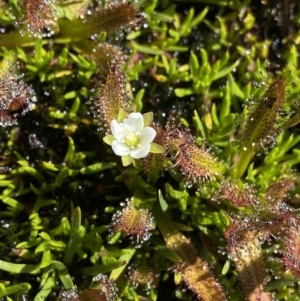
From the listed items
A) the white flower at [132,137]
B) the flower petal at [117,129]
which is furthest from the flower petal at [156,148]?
the flower petal at [117,129]

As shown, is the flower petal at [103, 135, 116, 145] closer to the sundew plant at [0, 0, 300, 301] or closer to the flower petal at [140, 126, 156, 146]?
the sundew plant at [0, 0, 300, 301]

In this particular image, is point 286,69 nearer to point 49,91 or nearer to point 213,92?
point 213,92

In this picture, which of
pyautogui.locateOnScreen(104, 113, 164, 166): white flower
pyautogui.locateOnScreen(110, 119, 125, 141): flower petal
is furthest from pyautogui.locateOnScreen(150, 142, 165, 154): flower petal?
pyautogui.locateOnScreen(110, 119, 125, 141): flower petal

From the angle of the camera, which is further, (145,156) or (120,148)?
(145,156)

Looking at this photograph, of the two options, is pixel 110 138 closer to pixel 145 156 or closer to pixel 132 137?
pixel 132 137

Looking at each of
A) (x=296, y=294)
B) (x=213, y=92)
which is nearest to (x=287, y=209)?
(x=296, y=294)

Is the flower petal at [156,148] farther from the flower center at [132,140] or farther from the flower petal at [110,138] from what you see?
the flower petal at [110,138]

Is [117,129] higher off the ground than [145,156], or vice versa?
[117,129]

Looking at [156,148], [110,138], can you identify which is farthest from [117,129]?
[156,148]
